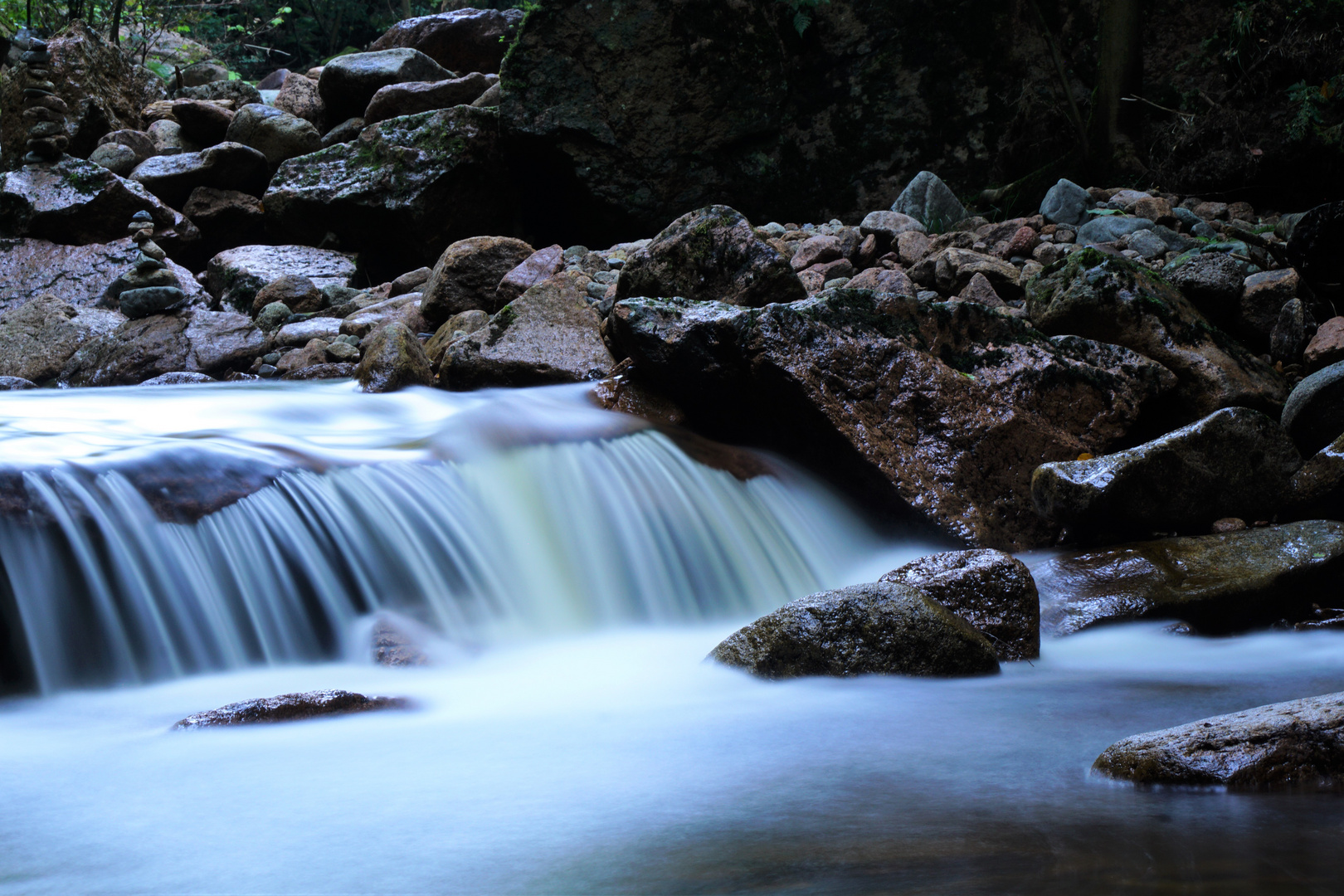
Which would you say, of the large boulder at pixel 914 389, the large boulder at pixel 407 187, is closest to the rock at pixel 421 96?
the large boulder at pixel 407 187

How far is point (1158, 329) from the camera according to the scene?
5.41 m

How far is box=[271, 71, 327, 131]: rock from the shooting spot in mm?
14406

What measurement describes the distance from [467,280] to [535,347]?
1845mm

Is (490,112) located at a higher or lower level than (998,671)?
higher

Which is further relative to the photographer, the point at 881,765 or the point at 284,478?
the point at 284,478

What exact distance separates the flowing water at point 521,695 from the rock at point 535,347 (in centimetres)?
37

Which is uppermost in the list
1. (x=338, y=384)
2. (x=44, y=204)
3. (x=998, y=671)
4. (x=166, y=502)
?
(x=44, y=204)

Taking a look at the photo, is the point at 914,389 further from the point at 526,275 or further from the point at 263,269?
the point at 263,269

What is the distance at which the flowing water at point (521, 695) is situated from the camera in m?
1.85

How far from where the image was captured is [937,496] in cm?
474

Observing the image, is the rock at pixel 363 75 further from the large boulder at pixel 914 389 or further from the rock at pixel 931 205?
the large boulder at pixel 914 389

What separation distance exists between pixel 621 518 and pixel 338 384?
3.01 metres

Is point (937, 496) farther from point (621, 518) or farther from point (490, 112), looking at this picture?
point (490, 112)

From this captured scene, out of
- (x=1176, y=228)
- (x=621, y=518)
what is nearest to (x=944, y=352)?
(x=621, y=518)
